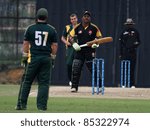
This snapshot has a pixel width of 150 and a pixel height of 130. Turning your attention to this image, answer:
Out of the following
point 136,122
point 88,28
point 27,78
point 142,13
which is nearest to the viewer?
point 136,122

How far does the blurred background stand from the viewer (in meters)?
25.8

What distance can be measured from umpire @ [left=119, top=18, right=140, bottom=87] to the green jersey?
9.53 metres

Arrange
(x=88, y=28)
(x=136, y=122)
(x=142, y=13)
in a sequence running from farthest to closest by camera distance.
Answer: (x=142, y=13) → (x=88, y=28) → (x=136, y=122)

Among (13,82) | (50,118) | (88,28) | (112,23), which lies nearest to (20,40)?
(13,82)

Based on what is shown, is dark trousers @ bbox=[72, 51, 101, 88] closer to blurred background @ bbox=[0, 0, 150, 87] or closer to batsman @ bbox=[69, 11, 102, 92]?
batsman @ bbox=[69, 11, 102, 92]

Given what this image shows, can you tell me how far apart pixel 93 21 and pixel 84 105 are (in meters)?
9.41

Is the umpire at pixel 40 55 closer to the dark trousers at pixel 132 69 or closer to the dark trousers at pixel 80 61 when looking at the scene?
the dark trousers at pixel 80 61

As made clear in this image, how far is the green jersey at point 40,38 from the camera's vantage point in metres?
15.0

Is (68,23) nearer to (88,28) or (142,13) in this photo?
(142,13)

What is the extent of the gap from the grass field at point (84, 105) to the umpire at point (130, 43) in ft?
19.2

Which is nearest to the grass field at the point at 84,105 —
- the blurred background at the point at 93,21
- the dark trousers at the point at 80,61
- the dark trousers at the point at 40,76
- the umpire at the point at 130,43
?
the dark trousers at the point at 40,76

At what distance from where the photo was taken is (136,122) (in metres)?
10.8

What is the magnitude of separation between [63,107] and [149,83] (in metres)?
10.5

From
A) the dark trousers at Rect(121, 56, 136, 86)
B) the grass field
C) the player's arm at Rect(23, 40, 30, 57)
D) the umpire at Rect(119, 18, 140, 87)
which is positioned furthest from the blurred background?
the player's arm at Rect(23, 40, 30, 57)
